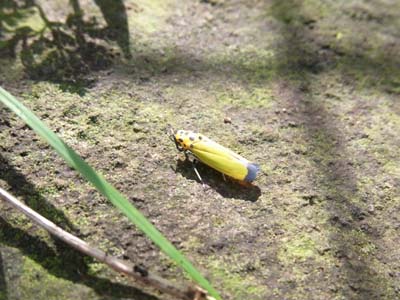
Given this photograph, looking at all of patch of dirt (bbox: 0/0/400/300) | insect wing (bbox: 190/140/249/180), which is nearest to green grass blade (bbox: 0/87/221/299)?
patch of dirt (bbox: 0/0/400/300)

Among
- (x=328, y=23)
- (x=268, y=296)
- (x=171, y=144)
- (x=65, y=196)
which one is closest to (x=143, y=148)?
(x=171, y=144)

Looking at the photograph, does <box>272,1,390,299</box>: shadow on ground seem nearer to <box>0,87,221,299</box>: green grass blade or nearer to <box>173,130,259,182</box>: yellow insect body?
<box>173,130,259,182</box>: yellow insect body

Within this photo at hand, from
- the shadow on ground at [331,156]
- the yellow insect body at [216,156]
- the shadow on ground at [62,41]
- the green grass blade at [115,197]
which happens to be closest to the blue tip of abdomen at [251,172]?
the yellow insect body at [216,156]

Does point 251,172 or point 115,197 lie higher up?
point 115,197

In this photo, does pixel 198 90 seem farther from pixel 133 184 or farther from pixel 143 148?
pixel 133 184

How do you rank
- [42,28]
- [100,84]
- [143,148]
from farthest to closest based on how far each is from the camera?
[42,28] → [100,84] → [143,148]

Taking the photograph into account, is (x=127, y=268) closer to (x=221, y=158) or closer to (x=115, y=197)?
(x=115, y=197)

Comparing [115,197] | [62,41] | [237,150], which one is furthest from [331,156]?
[62,41]
